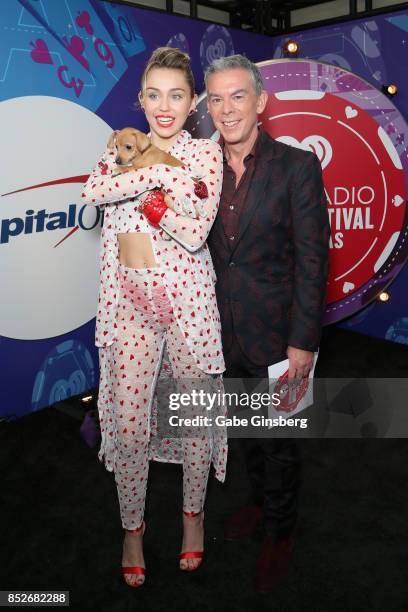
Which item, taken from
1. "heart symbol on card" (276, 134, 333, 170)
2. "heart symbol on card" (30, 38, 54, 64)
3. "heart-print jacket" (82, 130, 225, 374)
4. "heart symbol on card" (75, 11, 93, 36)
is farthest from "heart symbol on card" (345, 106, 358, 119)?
"heart-print jacket" (82, 130, 225, 374)

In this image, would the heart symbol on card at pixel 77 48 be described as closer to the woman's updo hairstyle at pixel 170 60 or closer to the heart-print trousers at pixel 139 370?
the woman's updo hairstyle at pixel 170 60

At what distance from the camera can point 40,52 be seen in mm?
2844

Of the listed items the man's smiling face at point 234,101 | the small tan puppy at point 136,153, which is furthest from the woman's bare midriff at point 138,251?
the man's smiling face at point 234,101

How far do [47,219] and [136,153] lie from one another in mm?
1525

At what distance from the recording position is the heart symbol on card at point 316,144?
3666mm

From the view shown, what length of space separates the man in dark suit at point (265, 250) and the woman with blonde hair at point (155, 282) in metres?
0.09

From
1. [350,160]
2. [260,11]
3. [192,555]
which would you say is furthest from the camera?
[260,11]

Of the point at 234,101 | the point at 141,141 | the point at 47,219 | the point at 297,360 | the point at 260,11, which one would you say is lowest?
the point at 297,360

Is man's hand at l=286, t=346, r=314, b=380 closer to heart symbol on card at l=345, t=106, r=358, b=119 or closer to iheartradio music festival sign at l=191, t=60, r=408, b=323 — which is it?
iheartradio music festival sign at l=191, t=60, r=408, b=323

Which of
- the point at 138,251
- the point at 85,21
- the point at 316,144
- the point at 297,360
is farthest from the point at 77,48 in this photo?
the point at 297,360

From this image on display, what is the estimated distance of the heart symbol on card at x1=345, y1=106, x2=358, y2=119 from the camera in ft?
12.0

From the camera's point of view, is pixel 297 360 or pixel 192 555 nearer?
pixel 297 360

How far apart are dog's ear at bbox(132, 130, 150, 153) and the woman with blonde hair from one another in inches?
2.6

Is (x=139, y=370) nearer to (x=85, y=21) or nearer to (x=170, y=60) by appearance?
(x=170, y=60)
